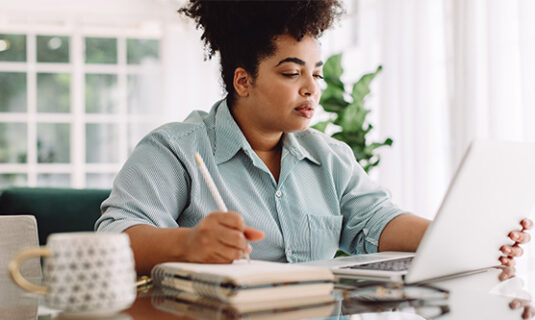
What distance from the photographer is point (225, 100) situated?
154 cm

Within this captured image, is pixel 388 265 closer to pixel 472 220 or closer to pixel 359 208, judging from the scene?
pixel 472 220

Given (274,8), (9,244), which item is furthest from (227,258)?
(274,8)

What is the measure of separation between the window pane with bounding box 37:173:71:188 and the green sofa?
3936 mm

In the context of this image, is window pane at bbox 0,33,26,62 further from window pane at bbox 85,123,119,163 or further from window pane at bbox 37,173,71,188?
window pane at bbox 37,173,71,188

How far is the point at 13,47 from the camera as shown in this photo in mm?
5691

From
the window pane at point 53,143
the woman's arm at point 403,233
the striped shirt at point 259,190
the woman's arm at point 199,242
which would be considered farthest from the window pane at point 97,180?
the woman's arm at point 199,242

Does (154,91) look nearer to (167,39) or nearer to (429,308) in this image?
(167,39)

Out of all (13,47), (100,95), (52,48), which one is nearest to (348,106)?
(100,95)

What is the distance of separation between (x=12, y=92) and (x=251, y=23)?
4916mm

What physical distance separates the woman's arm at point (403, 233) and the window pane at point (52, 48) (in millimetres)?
5131

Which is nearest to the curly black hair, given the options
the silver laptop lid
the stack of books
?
the silver laptop lid

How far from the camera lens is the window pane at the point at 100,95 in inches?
A: 232

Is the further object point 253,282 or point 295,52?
point 295,52

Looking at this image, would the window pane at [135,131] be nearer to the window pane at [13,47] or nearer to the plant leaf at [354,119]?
the window pane at [13,47]
